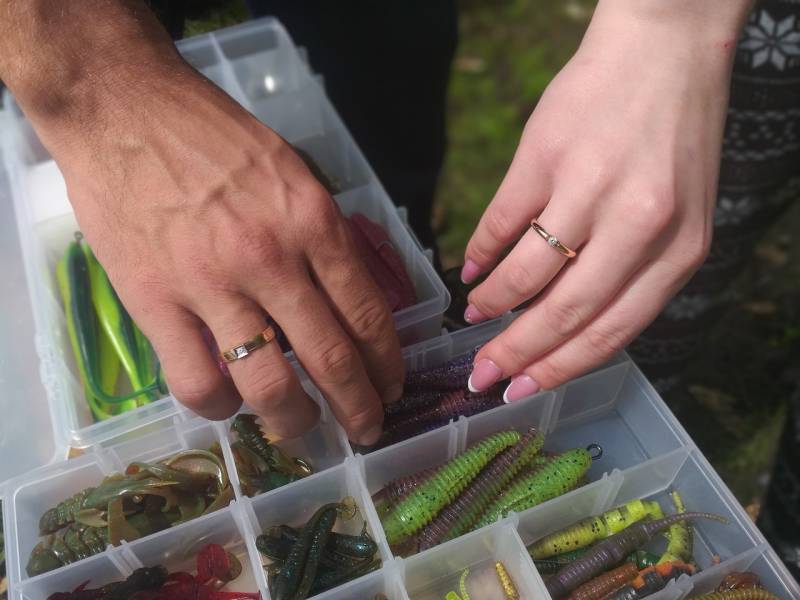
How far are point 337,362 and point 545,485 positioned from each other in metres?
0.73

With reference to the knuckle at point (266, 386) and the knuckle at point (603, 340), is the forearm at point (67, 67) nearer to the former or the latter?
the knuckle at point (266, 386)

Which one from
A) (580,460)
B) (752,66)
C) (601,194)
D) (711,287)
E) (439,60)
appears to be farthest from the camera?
(439,60)

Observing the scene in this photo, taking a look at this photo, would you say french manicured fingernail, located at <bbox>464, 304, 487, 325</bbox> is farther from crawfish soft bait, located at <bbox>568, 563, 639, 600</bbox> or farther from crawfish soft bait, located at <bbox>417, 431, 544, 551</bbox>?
crawfish soft bait, located at <bbox>568, 563, 639, 600</bbox>

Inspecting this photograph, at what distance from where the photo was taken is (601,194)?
4.87 ft

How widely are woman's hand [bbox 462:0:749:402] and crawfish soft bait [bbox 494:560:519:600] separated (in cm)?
69

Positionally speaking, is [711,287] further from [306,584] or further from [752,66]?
[306,584]

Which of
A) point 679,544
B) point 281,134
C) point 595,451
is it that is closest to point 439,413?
point 595,451

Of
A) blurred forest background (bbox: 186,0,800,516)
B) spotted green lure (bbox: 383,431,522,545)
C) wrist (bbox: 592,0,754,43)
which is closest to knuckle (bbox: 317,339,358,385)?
spotted green lure (bbox: 383,431,522,545)

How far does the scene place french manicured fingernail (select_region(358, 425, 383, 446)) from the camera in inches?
72.9

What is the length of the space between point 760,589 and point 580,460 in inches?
20.3

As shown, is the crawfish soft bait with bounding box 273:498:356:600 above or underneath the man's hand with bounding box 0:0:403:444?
underneath

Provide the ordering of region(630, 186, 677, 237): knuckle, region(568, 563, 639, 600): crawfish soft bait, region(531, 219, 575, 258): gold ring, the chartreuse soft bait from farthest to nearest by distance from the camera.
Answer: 1. the chartreuse soft bait
2. region(568, 563, 639, 600): crawfish soft bait
3. region(531, 219, 575, 258): gold ring
4. region(630, 186, 677, 237): knuckle

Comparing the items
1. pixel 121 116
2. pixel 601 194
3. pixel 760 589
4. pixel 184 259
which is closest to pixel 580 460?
pixel 760 589

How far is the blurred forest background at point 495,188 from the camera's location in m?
3.54
